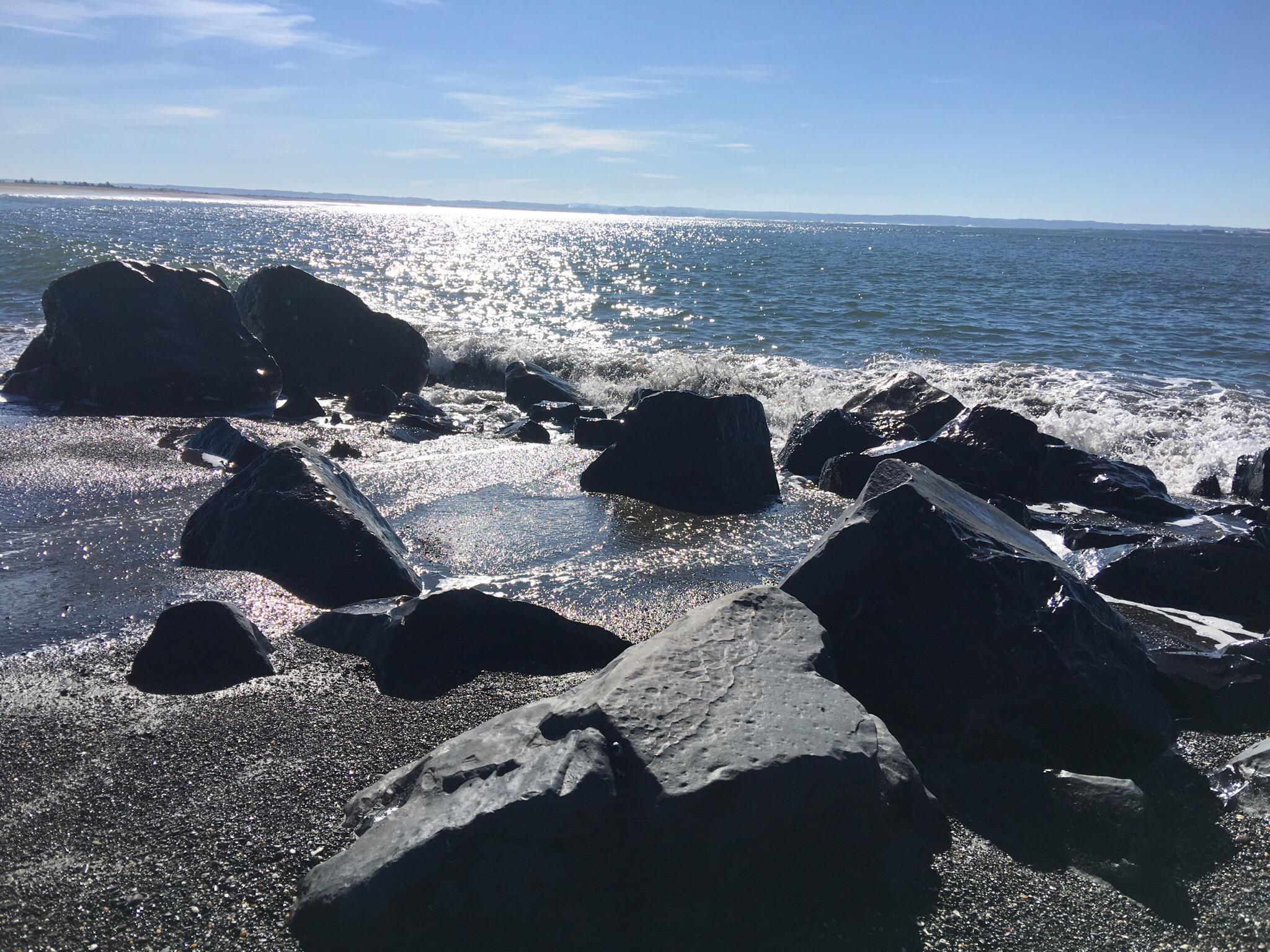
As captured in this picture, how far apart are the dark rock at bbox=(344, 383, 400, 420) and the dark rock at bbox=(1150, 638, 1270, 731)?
315 inches

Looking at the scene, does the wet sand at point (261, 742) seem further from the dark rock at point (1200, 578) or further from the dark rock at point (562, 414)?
the dark rock at point (562, 414)

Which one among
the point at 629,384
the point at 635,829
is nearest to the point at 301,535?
the point at 635,829

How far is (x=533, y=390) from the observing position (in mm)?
11078

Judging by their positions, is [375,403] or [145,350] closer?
[145,350]

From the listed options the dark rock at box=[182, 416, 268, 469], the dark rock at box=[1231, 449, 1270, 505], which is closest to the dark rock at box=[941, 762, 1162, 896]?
the dark rock at box=[182, 416, 268, 469]

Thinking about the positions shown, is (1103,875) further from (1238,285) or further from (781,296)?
(1238,285)

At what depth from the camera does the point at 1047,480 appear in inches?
295

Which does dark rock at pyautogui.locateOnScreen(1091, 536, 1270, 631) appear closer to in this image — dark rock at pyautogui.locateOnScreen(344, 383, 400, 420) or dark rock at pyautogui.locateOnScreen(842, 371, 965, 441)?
dark rock at pyautogui.locateOnScreen(842, 371, 965, 441)

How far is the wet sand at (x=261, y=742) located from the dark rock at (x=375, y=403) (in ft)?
12.0

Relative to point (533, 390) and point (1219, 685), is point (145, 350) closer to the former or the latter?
point (533, 390)

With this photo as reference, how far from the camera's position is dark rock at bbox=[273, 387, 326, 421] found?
9531 millimetres

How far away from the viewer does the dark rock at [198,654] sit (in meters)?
3.50

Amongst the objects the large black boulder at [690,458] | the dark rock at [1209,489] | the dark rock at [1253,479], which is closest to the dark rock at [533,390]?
the large black boulder at [690,458]

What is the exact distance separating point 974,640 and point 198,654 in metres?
3.09
